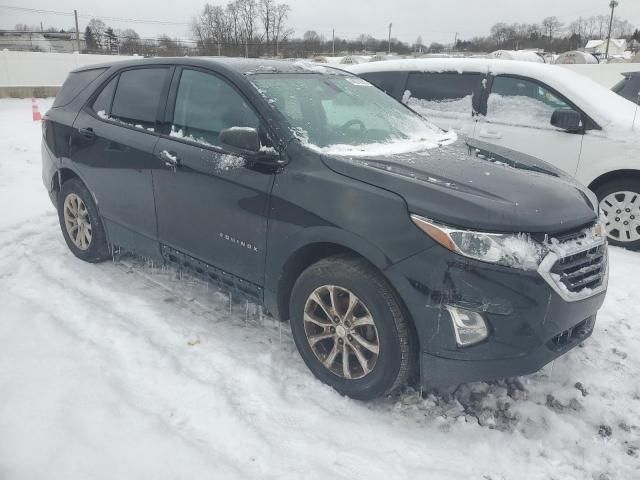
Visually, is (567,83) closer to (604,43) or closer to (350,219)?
(350,219)

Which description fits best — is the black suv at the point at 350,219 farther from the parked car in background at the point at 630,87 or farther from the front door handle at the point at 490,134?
the parked car in background at the point at 630,87

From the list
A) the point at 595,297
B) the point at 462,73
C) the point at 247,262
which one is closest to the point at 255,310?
the point at 247,262

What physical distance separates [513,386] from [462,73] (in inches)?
158

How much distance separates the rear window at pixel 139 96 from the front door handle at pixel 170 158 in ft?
A: 1.11

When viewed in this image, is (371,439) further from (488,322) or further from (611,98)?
(611,98)

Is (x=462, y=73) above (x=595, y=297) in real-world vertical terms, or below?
above

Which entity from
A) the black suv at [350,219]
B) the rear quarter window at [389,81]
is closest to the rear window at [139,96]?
the black suv at [350,219]

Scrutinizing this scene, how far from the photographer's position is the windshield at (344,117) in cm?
296

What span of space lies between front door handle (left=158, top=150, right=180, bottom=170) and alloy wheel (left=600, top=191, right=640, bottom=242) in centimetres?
400

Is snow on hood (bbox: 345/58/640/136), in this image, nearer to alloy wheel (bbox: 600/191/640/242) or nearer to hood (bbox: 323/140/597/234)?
alloy wheel (bbox: 600/191/640/242)

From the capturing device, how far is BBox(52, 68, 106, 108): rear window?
4336 mm

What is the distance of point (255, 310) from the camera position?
3.70m

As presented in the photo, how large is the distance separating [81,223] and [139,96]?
1275 millimetres

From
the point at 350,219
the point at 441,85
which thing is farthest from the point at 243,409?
the point at 441,85
